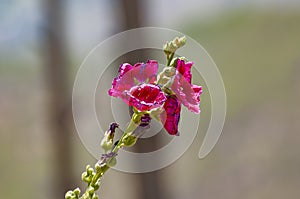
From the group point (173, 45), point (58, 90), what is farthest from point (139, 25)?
point (173, 45)

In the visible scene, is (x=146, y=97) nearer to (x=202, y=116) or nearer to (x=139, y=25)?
(x=139, y=25)

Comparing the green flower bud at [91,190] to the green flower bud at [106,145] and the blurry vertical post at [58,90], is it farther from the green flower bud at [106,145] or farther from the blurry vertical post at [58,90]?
Result: the blurry vertical post at [58,90]

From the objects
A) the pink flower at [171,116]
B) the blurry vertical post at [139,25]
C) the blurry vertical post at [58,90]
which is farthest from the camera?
the blurry vertical post at [58,90]

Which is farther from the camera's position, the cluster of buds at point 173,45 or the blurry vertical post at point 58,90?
the blurry vertical post at point 58,90

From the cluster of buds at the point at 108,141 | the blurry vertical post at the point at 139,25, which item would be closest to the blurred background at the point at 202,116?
the blurry vertical post at the point at 139,25

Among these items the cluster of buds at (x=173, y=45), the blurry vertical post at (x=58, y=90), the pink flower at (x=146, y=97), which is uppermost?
the blurry vertical post at (x=58, y=90)

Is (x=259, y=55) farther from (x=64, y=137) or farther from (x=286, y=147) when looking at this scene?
(x=64, y=137)

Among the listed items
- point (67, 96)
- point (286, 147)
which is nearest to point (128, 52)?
point (67, 96)
